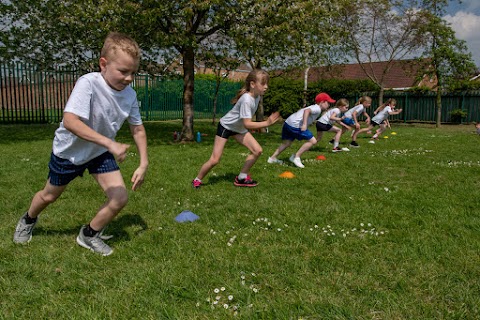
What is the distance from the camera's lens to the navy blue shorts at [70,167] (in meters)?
3.43

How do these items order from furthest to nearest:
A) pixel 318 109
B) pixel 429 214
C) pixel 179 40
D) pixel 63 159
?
1. pixel 179 40
2. pixel 318 109
3. pixel 429 214
4. pixel 63 159

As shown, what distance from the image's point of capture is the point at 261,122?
5.42m

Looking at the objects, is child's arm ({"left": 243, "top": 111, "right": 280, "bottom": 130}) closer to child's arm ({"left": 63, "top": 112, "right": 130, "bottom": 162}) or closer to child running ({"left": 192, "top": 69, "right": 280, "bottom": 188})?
child running ({"left": 192, "top": 69, "right": 280, "bottom": 188})

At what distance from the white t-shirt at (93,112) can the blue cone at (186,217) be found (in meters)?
1.30

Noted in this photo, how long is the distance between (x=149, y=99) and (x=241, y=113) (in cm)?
2014

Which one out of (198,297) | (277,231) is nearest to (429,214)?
(277,231)

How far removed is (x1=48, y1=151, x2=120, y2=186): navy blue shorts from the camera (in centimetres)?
343

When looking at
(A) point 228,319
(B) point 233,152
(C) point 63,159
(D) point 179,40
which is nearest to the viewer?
(A) point 228,319

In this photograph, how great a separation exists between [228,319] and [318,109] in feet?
23.3

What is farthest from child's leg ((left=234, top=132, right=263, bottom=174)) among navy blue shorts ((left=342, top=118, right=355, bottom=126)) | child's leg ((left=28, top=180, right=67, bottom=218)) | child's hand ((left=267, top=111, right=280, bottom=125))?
navy blue shorts ((left=342, top=118, right=355, bottom=126))

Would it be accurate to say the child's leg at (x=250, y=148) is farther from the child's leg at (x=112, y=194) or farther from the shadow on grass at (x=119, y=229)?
the child's leg at (x=112, y=194)

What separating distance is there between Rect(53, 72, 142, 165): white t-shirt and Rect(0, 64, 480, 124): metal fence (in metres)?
17.8

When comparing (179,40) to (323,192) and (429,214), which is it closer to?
(323,192)

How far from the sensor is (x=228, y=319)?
8.11 feet
